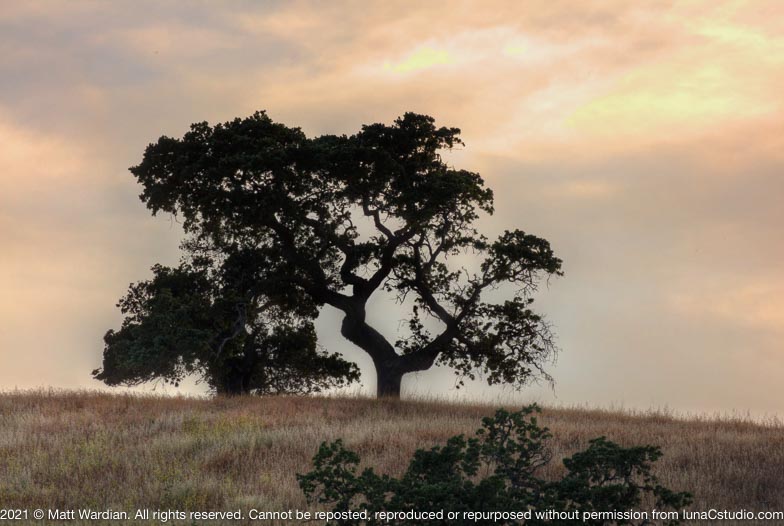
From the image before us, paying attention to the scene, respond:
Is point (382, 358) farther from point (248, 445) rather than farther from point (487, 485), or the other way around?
point (487, 485)

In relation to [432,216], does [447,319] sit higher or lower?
lower

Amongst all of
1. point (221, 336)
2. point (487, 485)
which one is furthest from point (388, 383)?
point (487, 485)

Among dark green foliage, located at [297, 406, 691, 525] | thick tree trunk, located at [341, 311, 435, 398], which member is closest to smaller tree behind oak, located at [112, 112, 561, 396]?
thick tree trunk, located at [341, 311, 435, 398]

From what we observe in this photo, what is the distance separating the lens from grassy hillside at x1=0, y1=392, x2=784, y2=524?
17.7 meters

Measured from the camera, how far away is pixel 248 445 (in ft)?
69.5

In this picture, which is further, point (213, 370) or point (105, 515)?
point (213, 370)

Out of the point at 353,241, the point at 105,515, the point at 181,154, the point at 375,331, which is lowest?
the point at 105,515

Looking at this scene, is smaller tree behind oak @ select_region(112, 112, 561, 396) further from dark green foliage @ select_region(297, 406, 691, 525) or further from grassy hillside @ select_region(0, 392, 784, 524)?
dark green foliage @ select_region(297, 406, 691, 525)

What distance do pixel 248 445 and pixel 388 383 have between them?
30.6 ft

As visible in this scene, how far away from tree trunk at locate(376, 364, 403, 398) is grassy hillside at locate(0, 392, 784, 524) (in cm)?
138

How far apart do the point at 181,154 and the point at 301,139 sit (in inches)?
157

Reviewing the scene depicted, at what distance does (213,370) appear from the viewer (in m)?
30.8

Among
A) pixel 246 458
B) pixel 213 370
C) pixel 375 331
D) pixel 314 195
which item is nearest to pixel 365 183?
pixel 314 195

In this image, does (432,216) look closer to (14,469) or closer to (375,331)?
(375,331)
